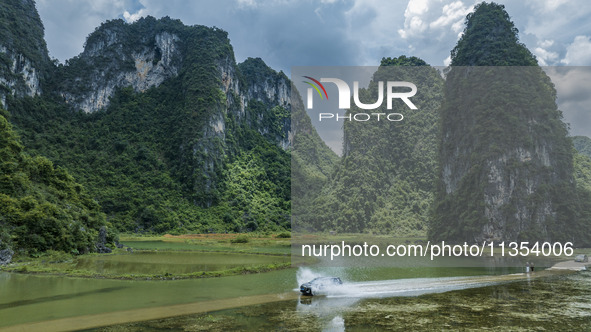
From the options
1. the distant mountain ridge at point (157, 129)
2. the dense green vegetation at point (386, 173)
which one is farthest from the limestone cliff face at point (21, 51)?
the dense green vegetation at point (386, 173)

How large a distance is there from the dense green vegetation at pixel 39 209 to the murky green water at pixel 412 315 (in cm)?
2472

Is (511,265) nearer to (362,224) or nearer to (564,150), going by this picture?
(564,150)

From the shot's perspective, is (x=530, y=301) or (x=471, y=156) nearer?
(x=530, y=301)

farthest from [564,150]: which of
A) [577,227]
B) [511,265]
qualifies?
[511,265]

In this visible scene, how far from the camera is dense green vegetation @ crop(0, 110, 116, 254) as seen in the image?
3131cm

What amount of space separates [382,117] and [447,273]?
71.3m

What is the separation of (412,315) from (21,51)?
9455 centimetres

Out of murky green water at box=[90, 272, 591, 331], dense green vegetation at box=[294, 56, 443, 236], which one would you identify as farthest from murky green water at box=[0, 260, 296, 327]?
dense green vegetation at box=[294, 56, 443, 236]

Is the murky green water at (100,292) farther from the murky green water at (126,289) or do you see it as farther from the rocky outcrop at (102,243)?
the rocky outcrop at (102,243)

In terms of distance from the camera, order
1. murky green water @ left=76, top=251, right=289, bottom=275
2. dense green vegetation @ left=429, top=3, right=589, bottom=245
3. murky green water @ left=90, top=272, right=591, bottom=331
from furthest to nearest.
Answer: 1. dense green vegetation @ left=429, top=3, right=589, bottom=245
2. murky green water @ left=76, top=251, right=289, bottom=275
3. murky green water @ left=90, top=272, right=591, bottom=331

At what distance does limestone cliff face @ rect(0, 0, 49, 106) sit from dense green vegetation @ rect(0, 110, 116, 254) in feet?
126

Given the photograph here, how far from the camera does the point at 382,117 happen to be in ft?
310

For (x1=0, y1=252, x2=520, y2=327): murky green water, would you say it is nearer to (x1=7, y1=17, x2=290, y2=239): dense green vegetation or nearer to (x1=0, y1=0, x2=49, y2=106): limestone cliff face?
(x1=7, y1=17, x2=290, y2=239): dense green vegetation

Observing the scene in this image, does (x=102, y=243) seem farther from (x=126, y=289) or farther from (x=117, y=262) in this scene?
(x=126, y=289)
